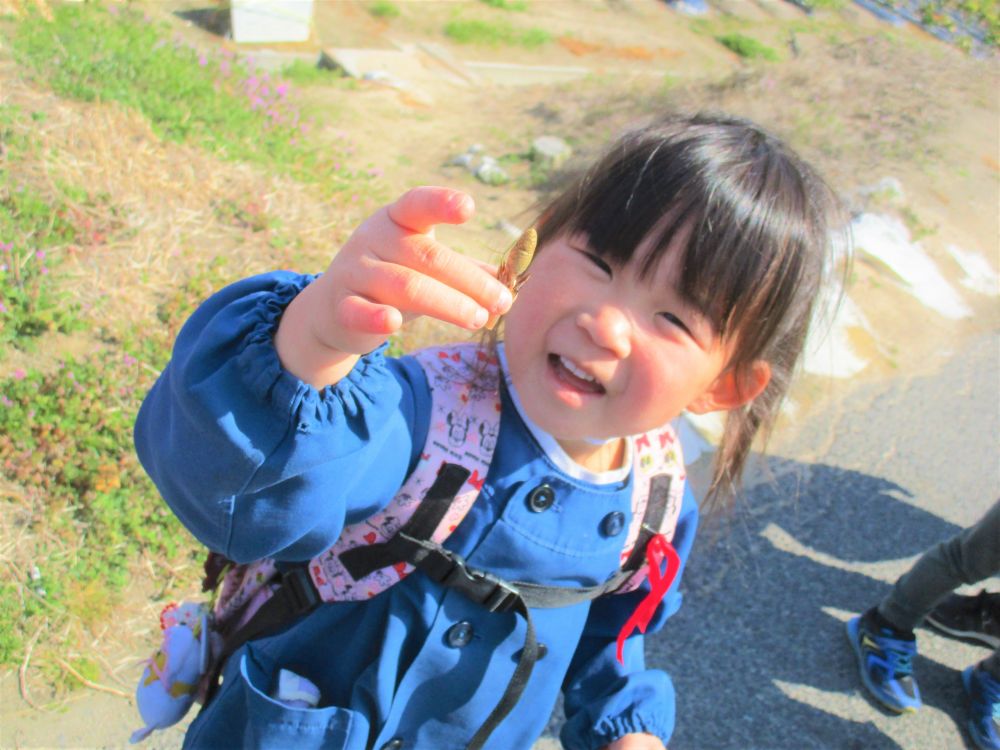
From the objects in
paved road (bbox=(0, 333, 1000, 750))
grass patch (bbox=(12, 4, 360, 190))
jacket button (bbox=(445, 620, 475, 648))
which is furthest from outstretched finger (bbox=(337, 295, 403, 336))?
grass patch (bbox=(12, 4, 360, 190))

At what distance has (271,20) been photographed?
788cm

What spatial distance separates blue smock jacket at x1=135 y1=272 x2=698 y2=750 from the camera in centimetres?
104

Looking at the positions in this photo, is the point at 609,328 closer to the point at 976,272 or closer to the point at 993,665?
the point at 993,665

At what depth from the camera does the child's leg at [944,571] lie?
113 inches

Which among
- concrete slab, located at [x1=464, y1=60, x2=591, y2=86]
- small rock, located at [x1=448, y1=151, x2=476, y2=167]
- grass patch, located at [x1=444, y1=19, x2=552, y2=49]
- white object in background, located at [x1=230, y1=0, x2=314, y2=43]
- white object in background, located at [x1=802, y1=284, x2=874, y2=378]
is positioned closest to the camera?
white object in background, located at [x1=802, y1=284, x2=874, y2=378]

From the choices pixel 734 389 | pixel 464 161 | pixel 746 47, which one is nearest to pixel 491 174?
pixel 464 161

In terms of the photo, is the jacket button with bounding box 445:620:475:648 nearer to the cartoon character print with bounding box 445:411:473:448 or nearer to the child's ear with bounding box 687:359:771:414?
the cartoon character print with bounding box 445:411:473:448

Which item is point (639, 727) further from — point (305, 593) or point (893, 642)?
point (893, 642)

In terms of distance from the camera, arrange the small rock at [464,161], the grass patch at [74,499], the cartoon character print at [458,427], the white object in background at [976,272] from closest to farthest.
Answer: the cartoon character print at [458,427] → the grass patch at [74,499] → the white object in background at [976,272] → the small rock at [464,161]

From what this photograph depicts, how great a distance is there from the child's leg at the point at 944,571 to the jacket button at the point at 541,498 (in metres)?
2.15

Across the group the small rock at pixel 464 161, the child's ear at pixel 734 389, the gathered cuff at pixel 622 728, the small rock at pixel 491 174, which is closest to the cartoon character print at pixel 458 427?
the child's ear at pixel 734 389

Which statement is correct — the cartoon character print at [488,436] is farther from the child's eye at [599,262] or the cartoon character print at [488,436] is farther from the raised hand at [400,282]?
the raised hand at [400,282]

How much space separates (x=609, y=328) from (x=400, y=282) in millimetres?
456

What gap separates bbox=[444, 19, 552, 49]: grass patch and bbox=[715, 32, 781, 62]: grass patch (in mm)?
2624
